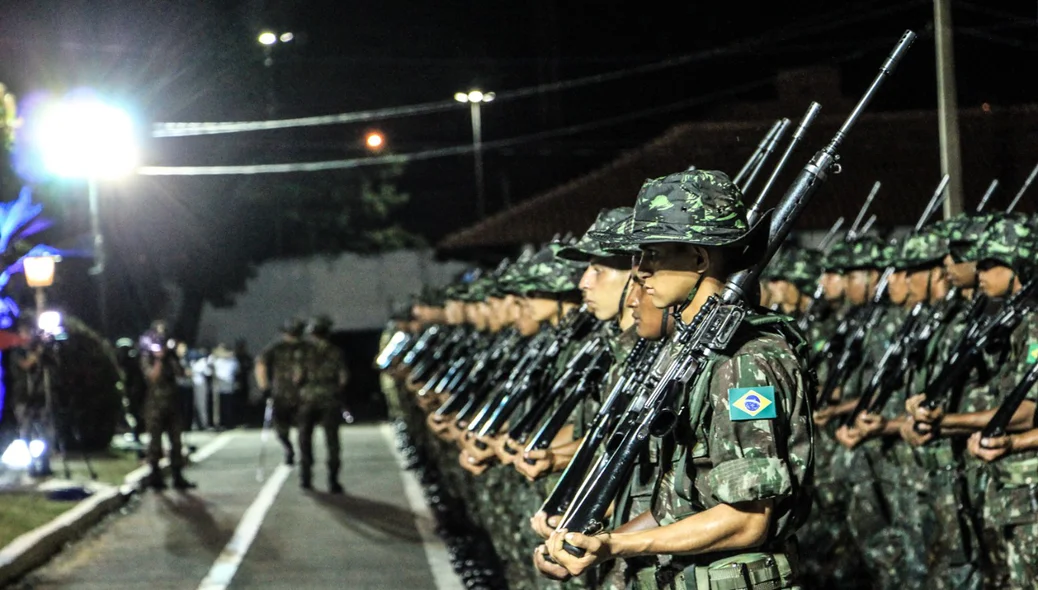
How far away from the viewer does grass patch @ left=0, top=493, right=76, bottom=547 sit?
41.7 feet

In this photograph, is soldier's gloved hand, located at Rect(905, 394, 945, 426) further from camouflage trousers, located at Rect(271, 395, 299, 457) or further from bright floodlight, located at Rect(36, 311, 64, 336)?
bright floodlight, located at Rect(36, 311, 64, 336)

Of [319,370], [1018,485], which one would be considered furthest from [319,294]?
[1018,485]

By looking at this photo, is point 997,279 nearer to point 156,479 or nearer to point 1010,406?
point 1010,406

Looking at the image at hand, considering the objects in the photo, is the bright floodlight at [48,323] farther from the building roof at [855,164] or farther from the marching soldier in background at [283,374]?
the building roof at [855,164]

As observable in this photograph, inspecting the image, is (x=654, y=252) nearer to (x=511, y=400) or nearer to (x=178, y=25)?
(x=511, y=400)

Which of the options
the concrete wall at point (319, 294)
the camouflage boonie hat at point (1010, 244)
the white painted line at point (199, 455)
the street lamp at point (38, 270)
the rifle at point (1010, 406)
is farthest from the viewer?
the concrete wall at point (319, 294)

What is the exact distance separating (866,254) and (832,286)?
2.69 feet

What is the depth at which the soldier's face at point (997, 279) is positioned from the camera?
6805mm

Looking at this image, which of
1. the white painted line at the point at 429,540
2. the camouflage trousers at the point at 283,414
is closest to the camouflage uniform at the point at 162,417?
the camouflage trousers at the point at 283,414

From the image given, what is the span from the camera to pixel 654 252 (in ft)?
13.1

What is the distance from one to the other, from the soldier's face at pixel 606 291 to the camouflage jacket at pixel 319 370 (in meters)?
11.2

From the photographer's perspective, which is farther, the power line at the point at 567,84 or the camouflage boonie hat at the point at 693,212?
the power line at the point at 567,84

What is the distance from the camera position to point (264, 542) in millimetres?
12633

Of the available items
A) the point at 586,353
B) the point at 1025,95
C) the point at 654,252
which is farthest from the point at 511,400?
the point at 1025,95
